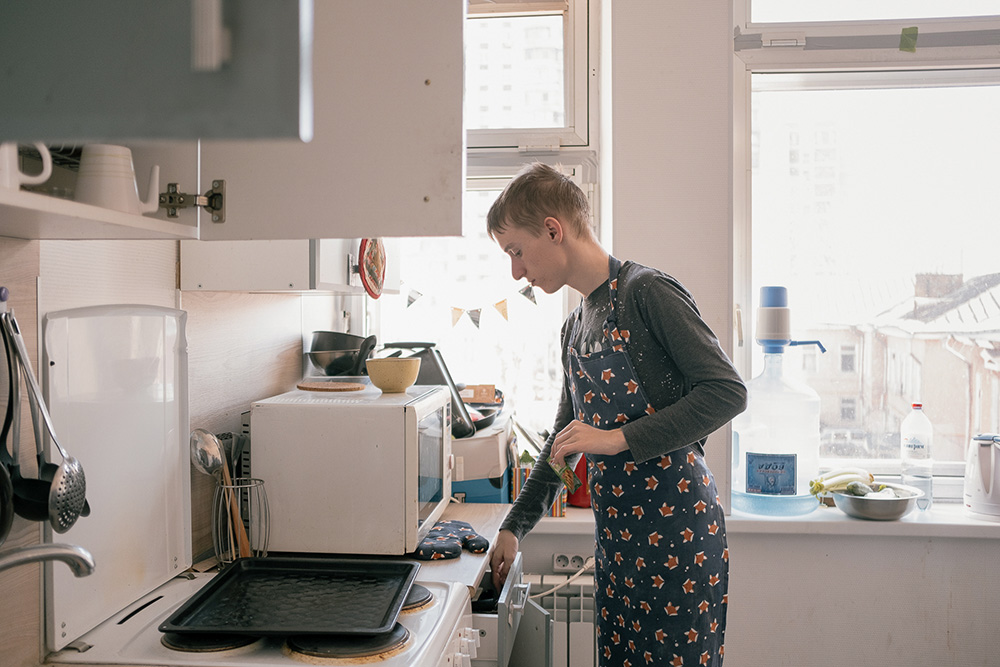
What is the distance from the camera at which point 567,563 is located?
2.39 metres

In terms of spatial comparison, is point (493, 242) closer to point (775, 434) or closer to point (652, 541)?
point (775, 434)

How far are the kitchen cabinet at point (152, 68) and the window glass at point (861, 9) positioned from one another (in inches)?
104

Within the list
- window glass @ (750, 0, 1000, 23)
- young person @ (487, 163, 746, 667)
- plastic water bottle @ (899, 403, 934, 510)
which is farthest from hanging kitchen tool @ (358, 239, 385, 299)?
plastic water bottle @ (899, 403, 934, 510)

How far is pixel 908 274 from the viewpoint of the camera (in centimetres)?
257

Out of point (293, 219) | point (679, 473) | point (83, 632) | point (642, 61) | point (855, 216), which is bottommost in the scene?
point (83, 632)

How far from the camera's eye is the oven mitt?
5.41ft

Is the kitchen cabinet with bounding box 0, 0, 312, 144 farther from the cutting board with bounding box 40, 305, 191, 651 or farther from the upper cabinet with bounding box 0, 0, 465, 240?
the cutting board with bounding box 40, 305, 191, 651

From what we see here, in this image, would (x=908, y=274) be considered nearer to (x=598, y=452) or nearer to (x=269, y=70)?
(x=598, y=452)

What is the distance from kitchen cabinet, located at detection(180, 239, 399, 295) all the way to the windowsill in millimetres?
1061

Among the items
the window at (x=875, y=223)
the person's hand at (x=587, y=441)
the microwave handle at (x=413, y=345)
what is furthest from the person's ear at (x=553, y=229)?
the window at (x=875, y=223)

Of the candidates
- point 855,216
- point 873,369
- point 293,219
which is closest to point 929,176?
point 855,216

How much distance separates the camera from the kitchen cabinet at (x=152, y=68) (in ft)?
0.70

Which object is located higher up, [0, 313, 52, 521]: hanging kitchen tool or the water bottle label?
[0, 313, 52, 521]: hanging kitchen tool

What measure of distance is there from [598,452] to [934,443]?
164 centimetres
